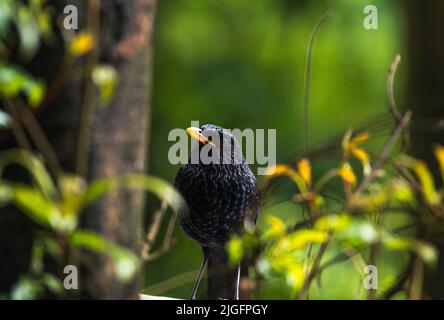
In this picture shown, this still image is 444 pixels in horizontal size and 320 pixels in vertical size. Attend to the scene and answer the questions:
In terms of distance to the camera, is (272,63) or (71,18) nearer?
(71,18)

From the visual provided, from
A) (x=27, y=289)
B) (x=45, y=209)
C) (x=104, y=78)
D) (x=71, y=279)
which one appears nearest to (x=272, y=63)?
(x=104, y=78)

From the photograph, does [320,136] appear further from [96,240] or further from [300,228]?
[96,240]

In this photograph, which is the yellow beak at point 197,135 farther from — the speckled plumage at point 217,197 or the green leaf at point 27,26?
the green leaf at point 27,26

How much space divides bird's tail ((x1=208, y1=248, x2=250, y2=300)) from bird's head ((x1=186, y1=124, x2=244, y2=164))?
223 millimetres

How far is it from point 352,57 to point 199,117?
154cm

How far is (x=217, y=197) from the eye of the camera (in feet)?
5.32

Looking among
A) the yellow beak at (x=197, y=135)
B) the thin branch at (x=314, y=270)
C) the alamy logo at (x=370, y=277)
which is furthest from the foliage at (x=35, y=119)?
the alamy logo at (x=370, y=277)

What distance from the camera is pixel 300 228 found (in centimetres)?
163

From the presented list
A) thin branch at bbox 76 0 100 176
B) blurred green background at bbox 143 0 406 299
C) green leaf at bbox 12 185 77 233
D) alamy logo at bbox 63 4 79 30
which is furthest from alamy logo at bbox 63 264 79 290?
blurred green background at bbox 143 0 406 299

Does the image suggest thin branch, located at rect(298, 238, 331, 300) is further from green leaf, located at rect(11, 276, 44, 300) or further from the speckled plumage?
green leaf, located at rect(11, 276, 44, 300)

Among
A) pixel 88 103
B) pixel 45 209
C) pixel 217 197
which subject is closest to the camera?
pixel 45 209

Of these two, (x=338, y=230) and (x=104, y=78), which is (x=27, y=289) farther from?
(x=338, y=230)

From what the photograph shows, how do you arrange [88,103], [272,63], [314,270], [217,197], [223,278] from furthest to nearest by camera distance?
[272,63] → [88,103] → [223,278] → [217,197] → [314,270]

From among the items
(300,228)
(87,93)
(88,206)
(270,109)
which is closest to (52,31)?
(87,93)
